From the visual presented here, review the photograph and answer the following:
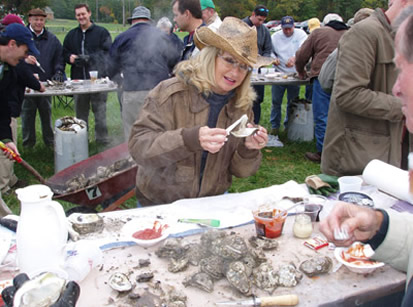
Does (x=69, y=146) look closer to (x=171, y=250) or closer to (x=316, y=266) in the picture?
(x=171, y=250)

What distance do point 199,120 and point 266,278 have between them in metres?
1.24

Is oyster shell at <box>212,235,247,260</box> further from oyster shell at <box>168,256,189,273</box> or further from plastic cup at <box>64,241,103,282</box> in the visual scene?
plastic cup at <box>64,241,103,282</box>

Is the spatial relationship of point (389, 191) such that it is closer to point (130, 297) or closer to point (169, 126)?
point (169, 126)

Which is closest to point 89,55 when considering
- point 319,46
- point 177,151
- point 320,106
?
point 319,46

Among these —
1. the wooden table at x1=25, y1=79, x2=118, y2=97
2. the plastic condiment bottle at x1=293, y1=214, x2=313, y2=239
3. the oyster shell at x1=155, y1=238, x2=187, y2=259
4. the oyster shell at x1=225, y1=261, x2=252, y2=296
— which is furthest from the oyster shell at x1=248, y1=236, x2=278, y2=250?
the wooden table at x1=25, y1=79, x2=118, y2=97

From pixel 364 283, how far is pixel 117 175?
2.24 m

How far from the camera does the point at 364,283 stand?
70.2 inches

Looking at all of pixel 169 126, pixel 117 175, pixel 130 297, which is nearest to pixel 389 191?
pixel 169 126

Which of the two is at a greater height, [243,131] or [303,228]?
[243,131]

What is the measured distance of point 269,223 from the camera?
210cm

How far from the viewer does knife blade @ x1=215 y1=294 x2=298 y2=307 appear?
1589 mm

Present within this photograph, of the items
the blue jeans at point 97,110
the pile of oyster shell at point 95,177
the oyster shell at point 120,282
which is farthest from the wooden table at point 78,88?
the oyster shell at point 120,282

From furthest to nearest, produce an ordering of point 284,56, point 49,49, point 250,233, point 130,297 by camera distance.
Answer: point 284,56 < point 49,49 < point 250,233 < point 130,297

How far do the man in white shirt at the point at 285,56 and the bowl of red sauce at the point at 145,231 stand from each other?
590cm
